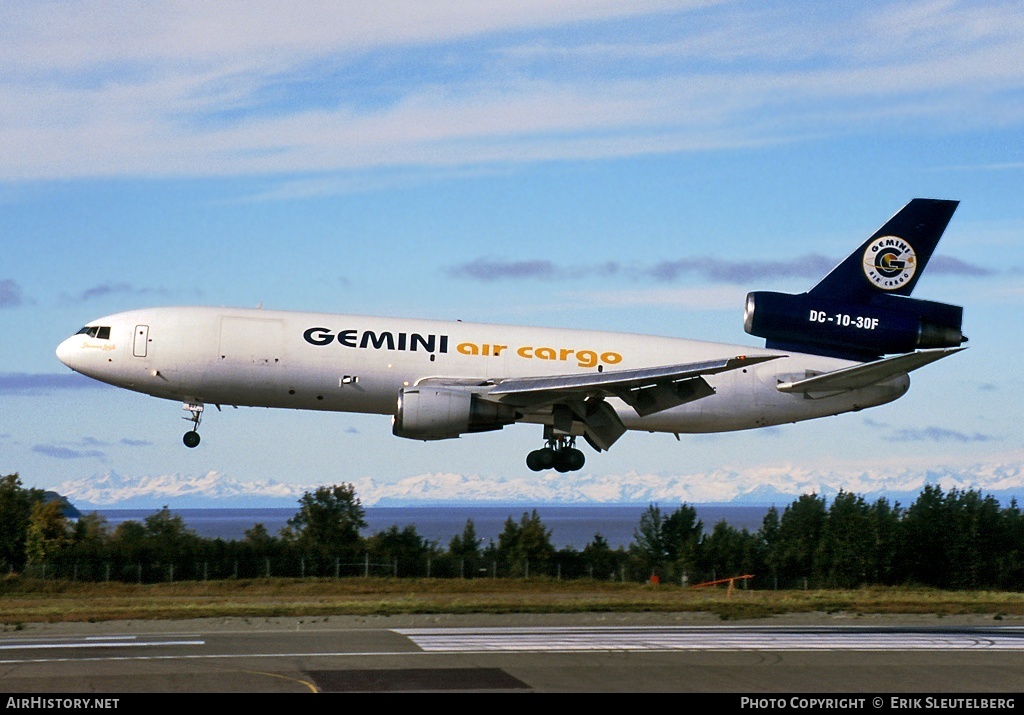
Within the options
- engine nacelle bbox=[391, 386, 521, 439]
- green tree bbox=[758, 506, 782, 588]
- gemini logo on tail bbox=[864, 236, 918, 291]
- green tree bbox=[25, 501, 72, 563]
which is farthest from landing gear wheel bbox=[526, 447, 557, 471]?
green tree bbox=[758, 506, 782, 588]

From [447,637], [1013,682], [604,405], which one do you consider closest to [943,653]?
[1013,682]

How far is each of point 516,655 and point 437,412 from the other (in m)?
13.1

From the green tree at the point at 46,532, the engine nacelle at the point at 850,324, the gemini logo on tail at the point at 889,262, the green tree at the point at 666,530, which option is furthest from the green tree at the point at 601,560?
the green tree at the point at 46,532

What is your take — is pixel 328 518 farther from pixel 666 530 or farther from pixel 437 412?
pixel 437 412

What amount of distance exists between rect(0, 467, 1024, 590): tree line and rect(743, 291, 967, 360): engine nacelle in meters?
22.2

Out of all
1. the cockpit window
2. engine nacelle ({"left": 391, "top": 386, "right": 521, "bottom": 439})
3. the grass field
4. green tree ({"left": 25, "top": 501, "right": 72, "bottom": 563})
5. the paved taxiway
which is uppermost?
the cockpit window

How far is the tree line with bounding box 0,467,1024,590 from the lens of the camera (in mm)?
68250

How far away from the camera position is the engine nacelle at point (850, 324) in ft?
139

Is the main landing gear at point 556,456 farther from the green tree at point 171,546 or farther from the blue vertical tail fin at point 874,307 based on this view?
the green tree at point 171,546

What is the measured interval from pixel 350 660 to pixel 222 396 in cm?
1636

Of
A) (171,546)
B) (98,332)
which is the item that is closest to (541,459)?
(98,332)

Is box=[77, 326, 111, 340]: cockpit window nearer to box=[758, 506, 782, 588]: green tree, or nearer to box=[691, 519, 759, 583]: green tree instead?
box=[758, 506, 782, 588]: green tree

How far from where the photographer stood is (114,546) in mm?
73125
